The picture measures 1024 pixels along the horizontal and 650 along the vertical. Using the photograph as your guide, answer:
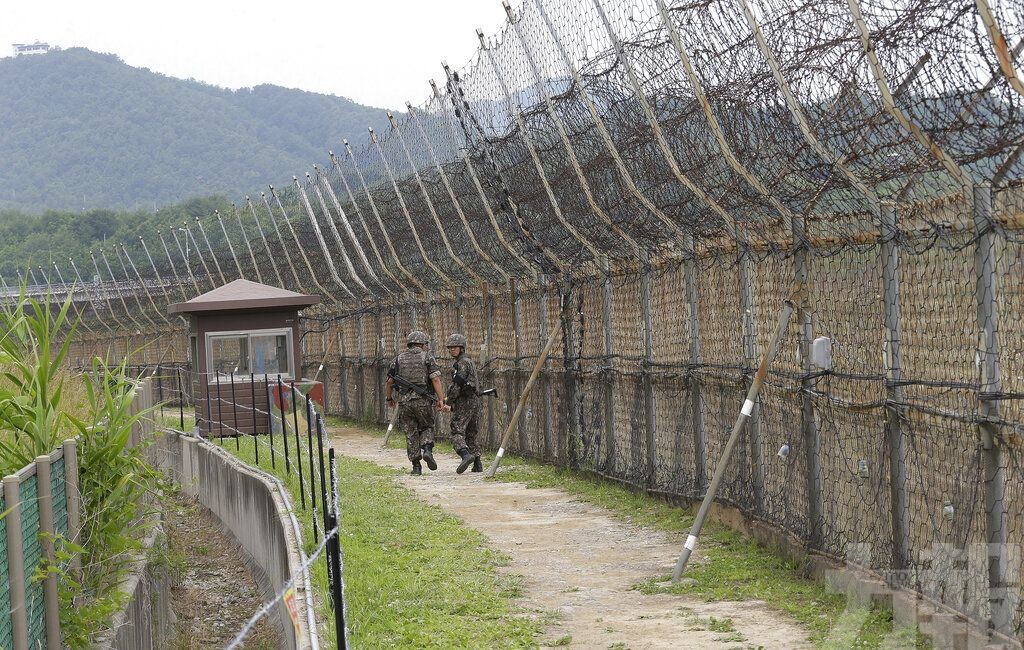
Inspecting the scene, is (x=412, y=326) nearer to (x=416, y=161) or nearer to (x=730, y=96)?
(x=416, y=161)

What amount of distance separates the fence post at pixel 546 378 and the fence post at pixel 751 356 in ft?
18.4

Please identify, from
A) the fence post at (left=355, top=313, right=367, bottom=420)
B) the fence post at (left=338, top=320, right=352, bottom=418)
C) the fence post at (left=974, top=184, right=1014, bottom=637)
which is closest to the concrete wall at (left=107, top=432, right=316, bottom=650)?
the fence post at (left=974, top=184, right=1014, bottom=637)

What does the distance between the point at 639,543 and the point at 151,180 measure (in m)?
160

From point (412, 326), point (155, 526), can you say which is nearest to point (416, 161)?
point (412, 326)

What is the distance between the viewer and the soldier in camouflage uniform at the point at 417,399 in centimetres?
1527

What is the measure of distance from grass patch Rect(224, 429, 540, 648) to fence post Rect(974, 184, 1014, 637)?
2269mm

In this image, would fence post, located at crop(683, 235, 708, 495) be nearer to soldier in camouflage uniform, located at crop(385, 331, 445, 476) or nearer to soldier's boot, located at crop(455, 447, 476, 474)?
soldier's boot, located at crop(455, 447, 476, 474)

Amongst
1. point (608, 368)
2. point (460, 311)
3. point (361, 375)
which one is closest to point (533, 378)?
point (608, 368)

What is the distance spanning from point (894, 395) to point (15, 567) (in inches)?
157

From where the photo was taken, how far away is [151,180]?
538 feet

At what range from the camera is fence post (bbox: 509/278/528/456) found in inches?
645

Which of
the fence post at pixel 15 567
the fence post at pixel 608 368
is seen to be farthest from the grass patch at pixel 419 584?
the fence post at pixel 608 368

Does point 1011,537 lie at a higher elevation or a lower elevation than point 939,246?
lower

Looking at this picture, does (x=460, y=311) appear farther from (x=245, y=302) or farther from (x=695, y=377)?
(x=695, y=377)
